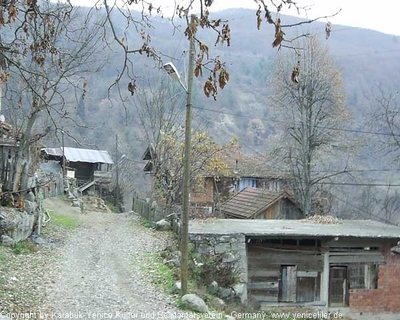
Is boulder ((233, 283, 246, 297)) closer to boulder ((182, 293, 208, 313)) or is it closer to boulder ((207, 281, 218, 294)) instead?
boulder ((207, 281, 218, 294))

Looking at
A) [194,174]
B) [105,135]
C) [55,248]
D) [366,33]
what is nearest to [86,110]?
[105,135]

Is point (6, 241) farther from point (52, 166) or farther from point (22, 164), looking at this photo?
point (52, 166)

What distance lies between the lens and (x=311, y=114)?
26.7 metres

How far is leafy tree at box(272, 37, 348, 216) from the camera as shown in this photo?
26594 millimetres

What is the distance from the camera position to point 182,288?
11.3 m

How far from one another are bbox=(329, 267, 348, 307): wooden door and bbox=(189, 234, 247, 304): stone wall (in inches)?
135

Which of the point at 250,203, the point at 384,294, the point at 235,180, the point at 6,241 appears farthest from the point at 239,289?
the point at 235,180

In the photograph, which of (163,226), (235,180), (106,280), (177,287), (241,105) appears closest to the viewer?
(177,287)

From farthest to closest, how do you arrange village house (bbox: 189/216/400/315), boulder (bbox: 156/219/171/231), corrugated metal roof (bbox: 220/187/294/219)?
corrugated metal roof (bbox: 220/187/294/219), boulder (bbox: 156/219/171/231), village house (bbox: 189/216/400/315)

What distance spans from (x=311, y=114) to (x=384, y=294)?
1158 centimetres

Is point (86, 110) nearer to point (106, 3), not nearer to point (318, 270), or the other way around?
point (318, 270)

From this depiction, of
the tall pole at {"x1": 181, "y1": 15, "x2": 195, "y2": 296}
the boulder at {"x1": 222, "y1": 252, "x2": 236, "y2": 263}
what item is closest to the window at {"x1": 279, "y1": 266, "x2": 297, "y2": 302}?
the boulder at {"x1": 222, "y1": 252, "x2": 236, "y2": 263}

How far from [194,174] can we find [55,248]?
9.67m

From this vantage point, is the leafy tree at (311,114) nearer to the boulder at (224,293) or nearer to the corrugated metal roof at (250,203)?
the corrugated metal roof at (250,203)
